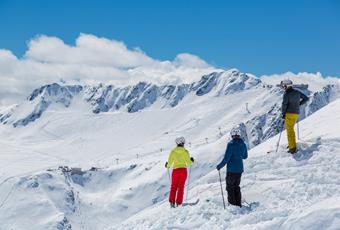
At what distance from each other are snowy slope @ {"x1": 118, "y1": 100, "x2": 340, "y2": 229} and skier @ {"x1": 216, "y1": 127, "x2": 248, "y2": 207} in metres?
0.52

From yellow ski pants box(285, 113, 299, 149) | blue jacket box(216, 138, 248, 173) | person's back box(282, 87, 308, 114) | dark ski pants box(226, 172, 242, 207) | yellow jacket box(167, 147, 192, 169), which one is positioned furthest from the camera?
person's back box(282, 87, 308, 114)

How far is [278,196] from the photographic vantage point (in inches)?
816

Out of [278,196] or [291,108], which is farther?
[291,108]

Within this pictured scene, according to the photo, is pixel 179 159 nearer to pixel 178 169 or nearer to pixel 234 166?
pixel 178 169

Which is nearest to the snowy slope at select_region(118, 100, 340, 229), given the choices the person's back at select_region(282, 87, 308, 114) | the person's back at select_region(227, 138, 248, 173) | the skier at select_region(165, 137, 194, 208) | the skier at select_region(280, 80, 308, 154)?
the skier at select_region(280, 80, 308, 154)

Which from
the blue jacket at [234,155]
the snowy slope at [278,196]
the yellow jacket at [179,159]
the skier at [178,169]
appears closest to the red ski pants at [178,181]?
the skier at [178,169]

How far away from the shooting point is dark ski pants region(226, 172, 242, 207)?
65.7 feet

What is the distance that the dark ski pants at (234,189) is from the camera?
20031 millimetres

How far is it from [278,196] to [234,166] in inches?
82.8

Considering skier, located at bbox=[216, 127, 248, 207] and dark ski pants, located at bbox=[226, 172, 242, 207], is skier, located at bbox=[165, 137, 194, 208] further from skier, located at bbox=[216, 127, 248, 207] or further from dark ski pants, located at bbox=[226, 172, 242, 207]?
dark ski pants, located at bbox=[226, 172, 242, 207]

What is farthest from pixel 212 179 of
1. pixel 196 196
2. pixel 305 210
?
pixel 305 210

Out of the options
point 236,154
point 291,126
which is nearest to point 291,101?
point 291,126

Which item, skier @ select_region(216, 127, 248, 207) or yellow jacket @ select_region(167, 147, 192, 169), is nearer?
skier @ select_region(216, 127, 248, 207)

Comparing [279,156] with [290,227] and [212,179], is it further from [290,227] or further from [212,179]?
[290,227]
